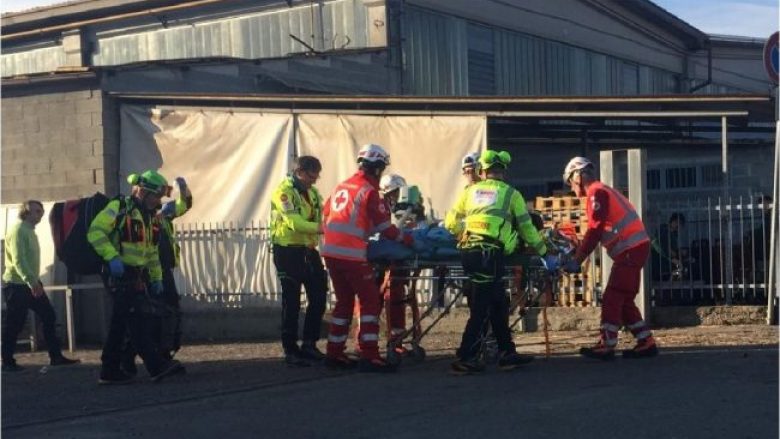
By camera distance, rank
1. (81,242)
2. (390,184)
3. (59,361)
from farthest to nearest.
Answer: (59,361)
(390,184)
(81,242)

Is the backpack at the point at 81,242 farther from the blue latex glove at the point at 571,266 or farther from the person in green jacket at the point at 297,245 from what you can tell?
the blue latex glove at the point at 571,266

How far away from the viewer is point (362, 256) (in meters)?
10.5

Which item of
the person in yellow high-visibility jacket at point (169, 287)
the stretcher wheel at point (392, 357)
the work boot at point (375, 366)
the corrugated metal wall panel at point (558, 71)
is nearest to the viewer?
the work boot at point (375, 366)

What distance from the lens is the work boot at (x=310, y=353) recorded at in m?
11.6

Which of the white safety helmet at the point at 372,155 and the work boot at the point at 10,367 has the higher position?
the white safety helmet at the point at 372,155

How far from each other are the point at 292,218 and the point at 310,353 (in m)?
1.38

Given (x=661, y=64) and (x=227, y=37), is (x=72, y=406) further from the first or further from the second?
(x=661, y=64)

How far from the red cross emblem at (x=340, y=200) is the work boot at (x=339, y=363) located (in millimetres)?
1369

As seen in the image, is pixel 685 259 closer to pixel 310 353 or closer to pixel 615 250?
pixel 615 250

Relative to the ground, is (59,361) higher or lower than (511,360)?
lower

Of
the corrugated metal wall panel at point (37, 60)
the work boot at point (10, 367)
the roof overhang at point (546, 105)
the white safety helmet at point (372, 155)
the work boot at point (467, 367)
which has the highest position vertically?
the corrugated metal wall panel at point (37, 60)

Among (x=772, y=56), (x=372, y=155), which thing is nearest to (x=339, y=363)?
(x=372, y=155)

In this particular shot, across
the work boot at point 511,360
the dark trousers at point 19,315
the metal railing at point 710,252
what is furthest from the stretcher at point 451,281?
the dark trousers at point 19,315

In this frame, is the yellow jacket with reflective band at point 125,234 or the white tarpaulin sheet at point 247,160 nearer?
the yellow jacket with reflective band at point 125,234
